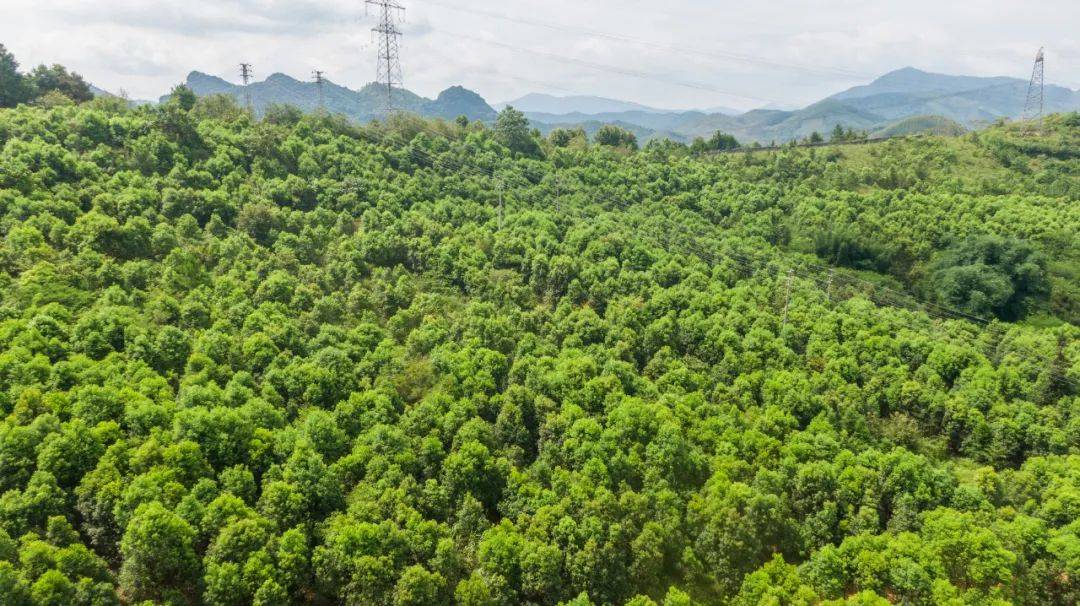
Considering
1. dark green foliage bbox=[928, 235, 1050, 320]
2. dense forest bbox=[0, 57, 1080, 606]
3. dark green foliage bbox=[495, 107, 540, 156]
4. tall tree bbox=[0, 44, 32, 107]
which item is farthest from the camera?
dark green foliage bbox=[495, 107, 540, 156]

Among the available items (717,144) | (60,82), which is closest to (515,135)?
(717,144)

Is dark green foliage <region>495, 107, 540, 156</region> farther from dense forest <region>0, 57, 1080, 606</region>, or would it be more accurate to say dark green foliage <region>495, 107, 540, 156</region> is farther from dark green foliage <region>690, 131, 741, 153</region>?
dark green foliage <region>690, 131, 741, 153</region>

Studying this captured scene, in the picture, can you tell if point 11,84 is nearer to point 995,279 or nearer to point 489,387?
point 489,387

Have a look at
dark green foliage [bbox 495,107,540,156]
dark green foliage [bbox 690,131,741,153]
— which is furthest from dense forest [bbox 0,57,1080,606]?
dark green foliage [bbox 690,131,741,153]

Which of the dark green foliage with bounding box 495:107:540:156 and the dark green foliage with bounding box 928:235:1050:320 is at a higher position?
the dark green foliage with bounding box 495:107:540:156

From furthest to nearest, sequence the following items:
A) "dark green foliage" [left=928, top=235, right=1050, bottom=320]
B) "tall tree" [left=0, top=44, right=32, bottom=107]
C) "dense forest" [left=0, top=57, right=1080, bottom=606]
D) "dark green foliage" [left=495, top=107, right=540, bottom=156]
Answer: "dark green foliage" [left=495, top=107, right=540, bottom=156] < "tall tree" [left=0, top=44, right=32, bottom=107] < "dark green foliage" [left=928, top=235, right=1050, bottom=320] < "dense forest" [left=0, top=57, right=1080, bottom=606]

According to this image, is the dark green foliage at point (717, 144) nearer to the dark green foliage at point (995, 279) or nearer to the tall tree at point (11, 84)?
the dark green foliage at point (995, 279)

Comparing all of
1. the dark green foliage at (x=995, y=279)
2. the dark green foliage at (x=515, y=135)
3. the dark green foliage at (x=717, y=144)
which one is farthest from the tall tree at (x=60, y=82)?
the dark green foliage at (x=995, y=279)

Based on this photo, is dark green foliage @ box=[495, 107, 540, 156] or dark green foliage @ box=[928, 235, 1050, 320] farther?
dark green foliage @ box=[495, 107, 540, 156]

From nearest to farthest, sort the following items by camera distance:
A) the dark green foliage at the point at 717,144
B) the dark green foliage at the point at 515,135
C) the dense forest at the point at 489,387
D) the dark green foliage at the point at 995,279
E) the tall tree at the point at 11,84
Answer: the dense forest at the point at 489,387, the dark green foliage at the point at 995,279, the tall tree at the point at 11,84, the dark green foliage at the point at 515,135, the dark green foliage at the point at 717,144
